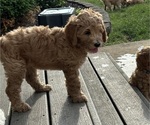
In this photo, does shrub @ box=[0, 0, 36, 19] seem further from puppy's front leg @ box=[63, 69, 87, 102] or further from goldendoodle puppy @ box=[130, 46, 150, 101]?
puppy's front leg @ box=[63, 69, 87, 102]

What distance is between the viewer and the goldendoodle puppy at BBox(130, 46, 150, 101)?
4.12 metres

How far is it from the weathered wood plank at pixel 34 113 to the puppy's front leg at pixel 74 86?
1.00 ft

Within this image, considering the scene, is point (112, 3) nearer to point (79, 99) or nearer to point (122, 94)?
point (122, 94)

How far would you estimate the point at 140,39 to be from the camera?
318 inches

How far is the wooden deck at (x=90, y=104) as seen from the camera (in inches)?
128

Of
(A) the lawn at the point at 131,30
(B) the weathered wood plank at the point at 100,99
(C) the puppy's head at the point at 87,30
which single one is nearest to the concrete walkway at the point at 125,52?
(A) the lawn at the point at 131,30

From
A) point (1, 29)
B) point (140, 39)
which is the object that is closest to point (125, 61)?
point (140, 39)

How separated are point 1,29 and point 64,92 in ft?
12.5

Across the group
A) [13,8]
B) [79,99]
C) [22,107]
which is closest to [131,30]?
[13,8]

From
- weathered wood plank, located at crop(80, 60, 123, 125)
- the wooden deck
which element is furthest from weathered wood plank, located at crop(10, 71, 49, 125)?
weathered wood plank, located at crop(80, 60, 123, 125)

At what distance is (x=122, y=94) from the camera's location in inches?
148

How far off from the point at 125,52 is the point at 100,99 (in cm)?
352

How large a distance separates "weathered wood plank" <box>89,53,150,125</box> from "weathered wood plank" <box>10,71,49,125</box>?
0.74 metres

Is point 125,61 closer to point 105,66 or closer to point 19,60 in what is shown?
point 105,66
